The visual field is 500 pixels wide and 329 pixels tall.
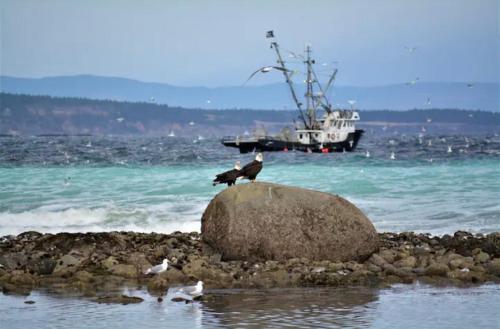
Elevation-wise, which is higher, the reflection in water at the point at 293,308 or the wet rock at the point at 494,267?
the wet rock at the point at 494,267

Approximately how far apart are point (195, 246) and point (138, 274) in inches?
143

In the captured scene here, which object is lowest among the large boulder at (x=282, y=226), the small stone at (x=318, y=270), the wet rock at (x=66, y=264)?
the wet rock at (x=66, y=264)

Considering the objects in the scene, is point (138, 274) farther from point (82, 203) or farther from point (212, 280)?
point (82, 203)

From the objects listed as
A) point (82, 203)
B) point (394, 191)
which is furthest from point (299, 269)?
point (394, 191)

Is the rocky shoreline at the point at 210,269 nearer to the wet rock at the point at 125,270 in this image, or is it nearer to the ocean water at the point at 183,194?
the wet rock at the point at 125,270

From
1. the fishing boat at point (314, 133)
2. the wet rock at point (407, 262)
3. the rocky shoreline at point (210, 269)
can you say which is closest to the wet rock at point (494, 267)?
the rocky shoreline at point (210, 269)

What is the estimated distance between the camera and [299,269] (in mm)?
18469

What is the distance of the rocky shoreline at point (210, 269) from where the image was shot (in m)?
17.9

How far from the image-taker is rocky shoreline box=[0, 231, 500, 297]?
17.9 meters

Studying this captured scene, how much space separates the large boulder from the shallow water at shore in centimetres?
200

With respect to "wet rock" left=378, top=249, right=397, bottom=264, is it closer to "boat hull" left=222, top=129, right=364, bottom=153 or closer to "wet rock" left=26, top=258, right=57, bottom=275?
"wet rock" left=26, top=258, right=57, bottom=275

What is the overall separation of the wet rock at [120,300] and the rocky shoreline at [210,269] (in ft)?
1.93

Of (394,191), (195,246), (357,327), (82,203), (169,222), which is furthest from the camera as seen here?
(394,191)

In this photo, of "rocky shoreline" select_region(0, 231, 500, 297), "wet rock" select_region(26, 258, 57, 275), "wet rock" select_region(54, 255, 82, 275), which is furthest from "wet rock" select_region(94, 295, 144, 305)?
"wet rock" select_region(26, 258, 57, 275)
